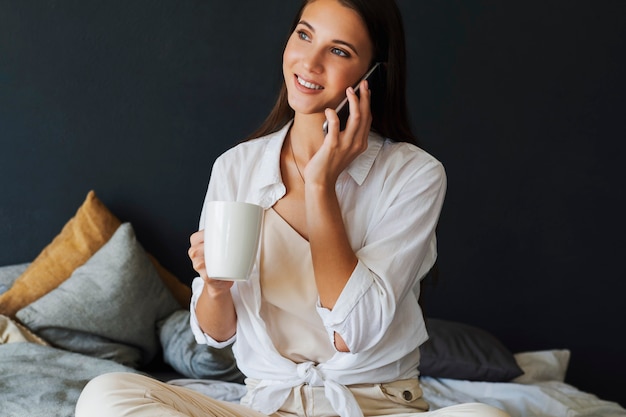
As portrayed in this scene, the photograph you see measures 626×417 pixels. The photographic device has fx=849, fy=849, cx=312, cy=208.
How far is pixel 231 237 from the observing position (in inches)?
57.3

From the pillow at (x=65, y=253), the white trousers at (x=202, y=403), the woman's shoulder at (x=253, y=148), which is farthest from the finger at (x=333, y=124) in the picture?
the pillow at (x=65, y=253)

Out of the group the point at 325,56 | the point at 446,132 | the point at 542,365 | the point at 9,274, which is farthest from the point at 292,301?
the point at 446,132

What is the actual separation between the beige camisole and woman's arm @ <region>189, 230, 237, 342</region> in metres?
0.07

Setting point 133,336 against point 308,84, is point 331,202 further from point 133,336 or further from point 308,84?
point 133,336

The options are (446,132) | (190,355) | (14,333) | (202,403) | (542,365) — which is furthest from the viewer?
(446,132)

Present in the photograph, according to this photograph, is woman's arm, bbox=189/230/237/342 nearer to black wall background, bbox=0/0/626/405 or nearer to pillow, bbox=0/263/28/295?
pillow, bbox=0/263/28/295

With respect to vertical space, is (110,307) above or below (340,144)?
below

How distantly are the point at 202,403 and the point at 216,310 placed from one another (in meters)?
0.22

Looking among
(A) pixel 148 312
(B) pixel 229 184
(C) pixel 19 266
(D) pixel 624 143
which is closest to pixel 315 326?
(B) pixel 229 184

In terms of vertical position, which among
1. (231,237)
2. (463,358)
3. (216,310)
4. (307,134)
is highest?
(307,134)

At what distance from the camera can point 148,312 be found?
284cm

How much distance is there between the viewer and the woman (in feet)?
5.41

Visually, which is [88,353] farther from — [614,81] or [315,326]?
[614,81]

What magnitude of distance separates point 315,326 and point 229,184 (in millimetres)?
371
